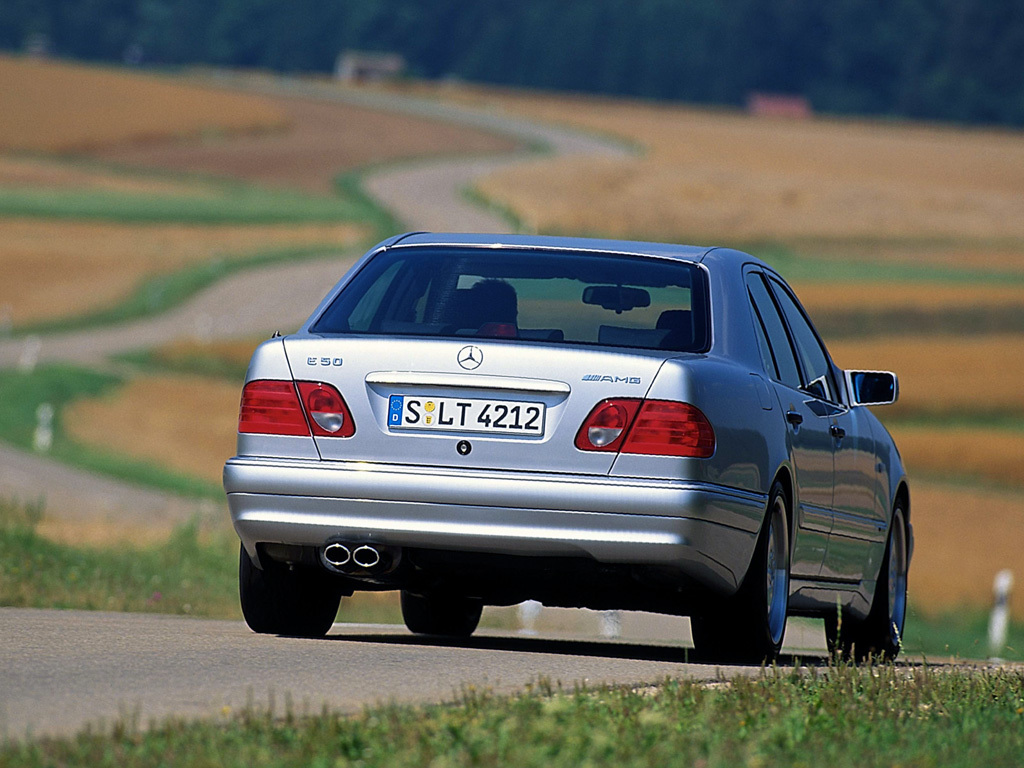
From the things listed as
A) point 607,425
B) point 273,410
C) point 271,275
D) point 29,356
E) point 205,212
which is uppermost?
point 607,425

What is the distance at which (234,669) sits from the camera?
7.25 m

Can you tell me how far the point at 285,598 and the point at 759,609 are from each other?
1927 mm

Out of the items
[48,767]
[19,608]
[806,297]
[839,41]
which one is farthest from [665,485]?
[839,41]

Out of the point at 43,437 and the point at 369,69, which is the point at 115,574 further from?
the point at 369,69

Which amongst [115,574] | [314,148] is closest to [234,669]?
[115,574]

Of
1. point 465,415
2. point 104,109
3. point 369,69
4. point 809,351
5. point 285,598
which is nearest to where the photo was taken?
point 465,415

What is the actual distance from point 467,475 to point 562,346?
59cm

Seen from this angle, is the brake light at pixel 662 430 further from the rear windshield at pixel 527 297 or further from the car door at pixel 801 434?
the car door at pixel 801 434

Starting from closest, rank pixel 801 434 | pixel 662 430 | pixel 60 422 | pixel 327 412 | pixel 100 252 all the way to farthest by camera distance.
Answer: pixel 662 430, pixel 327 412, pixel 801 434, pixel 60 422, pixel 100 252

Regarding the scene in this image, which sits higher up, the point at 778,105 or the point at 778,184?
the point at 778,184

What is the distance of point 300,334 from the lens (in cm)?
842

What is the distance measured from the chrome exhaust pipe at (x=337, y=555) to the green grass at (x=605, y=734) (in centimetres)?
133

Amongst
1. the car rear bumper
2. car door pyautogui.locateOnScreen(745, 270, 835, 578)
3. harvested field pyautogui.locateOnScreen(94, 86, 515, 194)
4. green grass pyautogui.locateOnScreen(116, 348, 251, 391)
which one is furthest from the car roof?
harvested field pyautogui.locateOnScreen(94, 86, 515, 194)

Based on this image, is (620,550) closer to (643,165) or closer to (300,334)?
(300,334)
